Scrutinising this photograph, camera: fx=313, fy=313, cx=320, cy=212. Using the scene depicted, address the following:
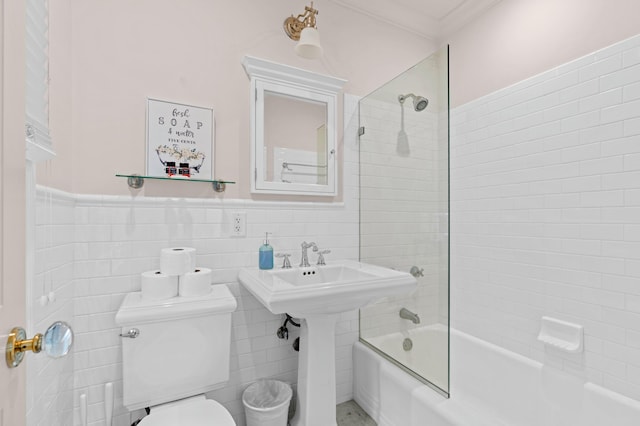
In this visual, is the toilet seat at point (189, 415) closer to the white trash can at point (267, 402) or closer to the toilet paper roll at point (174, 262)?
the white trash can at point (267, 402)

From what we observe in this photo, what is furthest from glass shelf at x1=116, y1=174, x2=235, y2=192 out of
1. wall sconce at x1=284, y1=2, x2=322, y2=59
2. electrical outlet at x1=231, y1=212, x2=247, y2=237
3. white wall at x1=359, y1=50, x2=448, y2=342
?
white wall at x1=359, y1=50, x2=448, y2=342

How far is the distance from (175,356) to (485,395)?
1.74m

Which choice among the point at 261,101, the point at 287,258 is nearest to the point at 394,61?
the point at 261,101

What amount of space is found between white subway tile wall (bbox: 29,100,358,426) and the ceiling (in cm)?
139

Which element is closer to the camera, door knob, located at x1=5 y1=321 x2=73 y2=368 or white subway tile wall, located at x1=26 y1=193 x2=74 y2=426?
door knob, located at x1=5 y1=321 x2=73 y2=368

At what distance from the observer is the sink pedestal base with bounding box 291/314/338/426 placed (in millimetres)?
1574

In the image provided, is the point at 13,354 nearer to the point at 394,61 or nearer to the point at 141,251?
the point at 141,251

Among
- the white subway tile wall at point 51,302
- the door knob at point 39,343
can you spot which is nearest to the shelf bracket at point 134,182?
the white subway tile wall at point 51,302

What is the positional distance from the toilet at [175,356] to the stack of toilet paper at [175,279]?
0.04 metres

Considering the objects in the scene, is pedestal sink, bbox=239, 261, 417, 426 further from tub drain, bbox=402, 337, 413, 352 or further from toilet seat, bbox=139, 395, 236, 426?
toilet seat, bbox=139, 395, 236, 426

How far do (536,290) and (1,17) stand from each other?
2257mm

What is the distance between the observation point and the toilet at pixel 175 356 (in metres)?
1.26

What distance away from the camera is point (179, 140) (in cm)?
161

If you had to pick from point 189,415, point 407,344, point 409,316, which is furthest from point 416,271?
point 189,415
